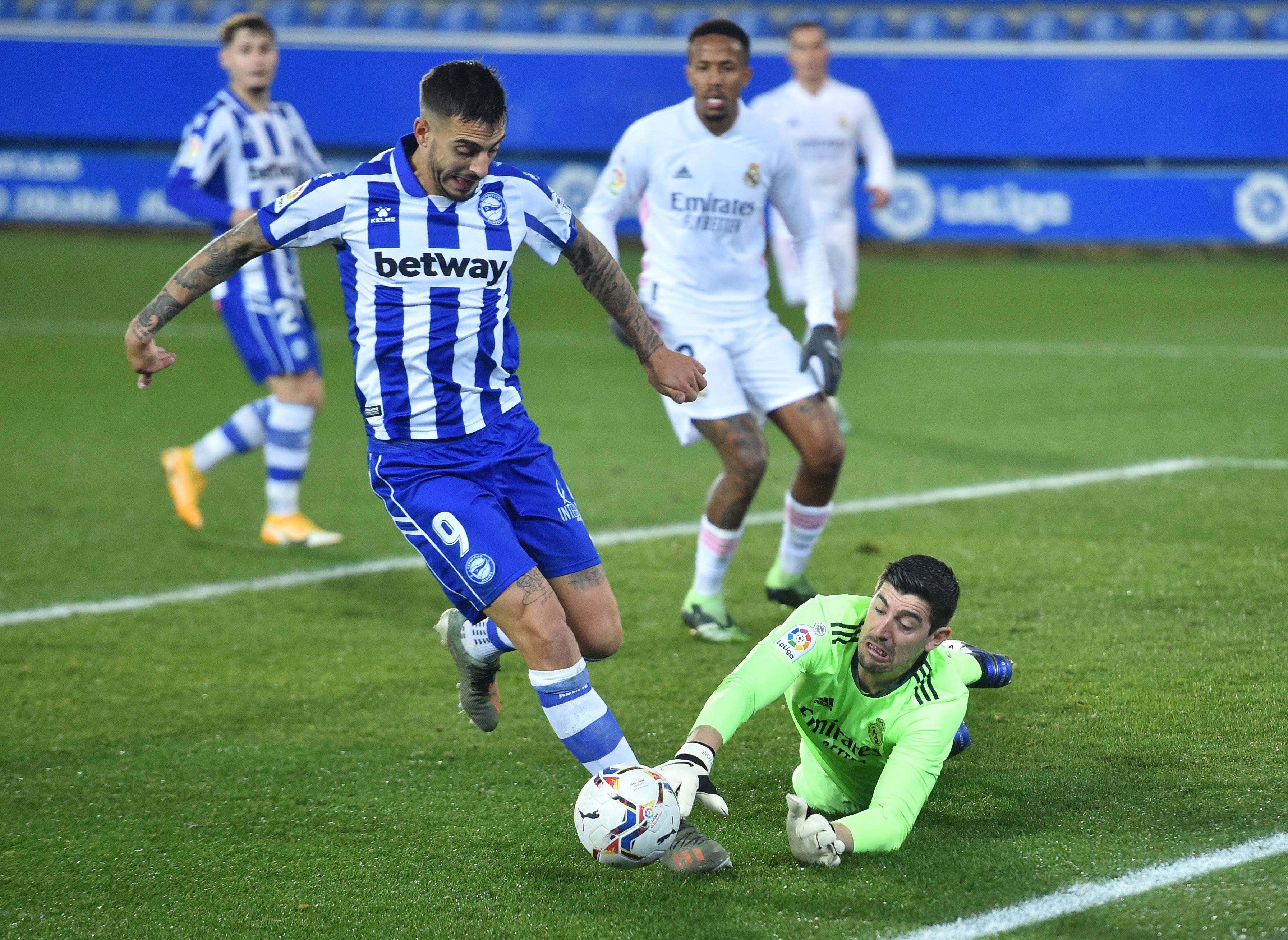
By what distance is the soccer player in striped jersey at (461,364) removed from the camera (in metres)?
3.53

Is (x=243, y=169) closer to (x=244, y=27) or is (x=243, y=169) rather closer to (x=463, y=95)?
(x=244, y=27)

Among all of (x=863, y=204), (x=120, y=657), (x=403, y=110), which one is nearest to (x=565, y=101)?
(x=403, y=110)

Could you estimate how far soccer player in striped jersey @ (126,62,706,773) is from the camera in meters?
3.53

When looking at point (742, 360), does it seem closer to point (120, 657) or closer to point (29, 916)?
point (120, 657)

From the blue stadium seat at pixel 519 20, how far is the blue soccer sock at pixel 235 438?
14.6m

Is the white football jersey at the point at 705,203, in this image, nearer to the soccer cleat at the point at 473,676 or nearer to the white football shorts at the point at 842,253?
the soccer cleat at the point at 473,676

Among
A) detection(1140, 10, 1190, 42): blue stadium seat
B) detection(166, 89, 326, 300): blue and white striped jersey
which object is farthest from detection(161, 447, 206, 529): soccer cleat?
detection(1140, 10, 1190, 42): blue stadium seat

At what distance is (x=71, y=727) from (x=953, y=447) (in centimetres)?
553

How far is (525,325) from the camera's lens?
13.4 meters

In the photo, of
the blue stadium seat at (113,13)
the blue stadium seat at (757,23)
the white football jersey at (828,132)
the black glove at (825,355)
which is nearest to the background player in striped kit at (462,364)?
the black glove at (825,355)

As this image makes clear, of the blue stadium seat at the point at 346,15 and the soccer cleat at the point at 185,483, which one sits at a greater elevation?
the blue stadium seat at the point at 346,15

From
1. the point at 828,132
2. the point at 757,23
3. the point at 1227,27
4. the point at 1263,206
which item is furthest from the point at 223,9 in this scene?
the point at 1263,206

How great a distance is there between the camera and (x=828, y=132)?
10.0 metres

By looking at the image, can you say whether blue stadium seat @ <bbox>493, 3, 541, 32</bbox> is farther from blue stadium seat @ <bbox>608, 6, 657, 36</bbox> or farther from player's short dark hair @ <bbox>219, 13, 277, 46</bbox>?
player's short dark hair @ <bbox>219, 13, 277, 46</bbox>
